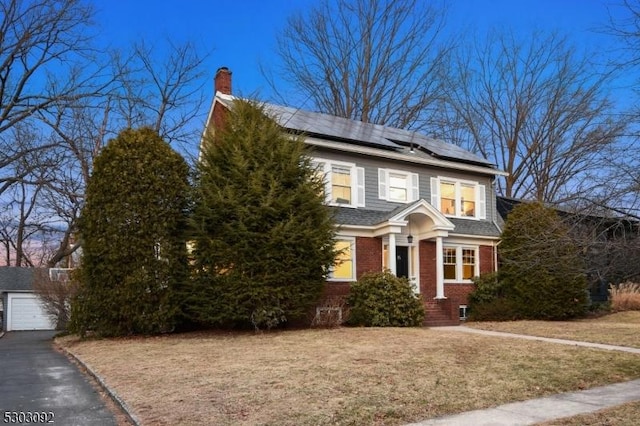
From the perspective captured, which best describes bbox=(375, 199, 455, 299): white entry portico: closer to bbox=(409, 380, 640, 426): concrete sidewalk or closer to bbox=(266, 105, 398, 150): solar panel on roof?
bbox=(266, 105, 398, 150): solar panel on roof

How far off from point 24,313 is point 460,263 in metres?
26.3

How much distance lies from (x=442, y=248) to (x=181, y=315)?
34.6 ft

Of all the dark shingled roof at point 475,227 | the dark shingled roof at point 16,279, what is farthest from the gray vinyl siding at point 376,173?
the dark shingled roof at point 16,279

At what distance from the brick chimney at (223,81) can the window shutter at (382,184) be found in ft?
23.6

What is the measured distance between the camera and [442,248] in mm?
21969

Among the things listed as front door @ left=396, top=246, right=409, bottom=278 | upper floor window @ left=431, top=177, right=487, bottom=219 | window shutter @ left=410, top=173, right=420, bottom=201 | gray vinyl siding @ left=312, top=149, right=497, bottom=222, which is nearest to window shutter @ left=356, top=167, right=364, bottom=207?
gray vinyl siding @ left=312, top=149, right=497, bottom=222

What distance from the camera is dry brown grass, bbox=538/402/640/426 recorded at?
Answer: 6141 mm

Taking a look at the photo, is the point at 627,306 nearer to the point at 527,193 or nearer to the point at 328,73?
the point at 527,193

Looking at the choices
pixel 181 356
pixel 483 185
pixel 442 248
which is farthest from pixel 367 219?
pixel 181 356

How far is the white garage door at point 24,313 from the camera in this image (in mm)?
33688

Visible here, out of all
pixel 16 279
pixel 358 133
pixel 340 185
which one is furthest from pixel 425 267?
pixel 16 279

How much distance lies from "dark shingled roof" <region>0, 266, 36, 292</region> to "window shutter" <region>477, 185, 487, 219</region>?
26.0 metres

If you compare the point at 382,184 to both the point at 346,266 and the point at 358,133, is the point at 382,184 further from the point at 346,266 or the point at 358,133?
the point at 346,266

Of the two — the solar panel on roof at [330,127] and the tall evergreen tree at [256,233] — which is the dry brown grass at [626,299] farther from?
the tall evergreen tree at [256,233]
